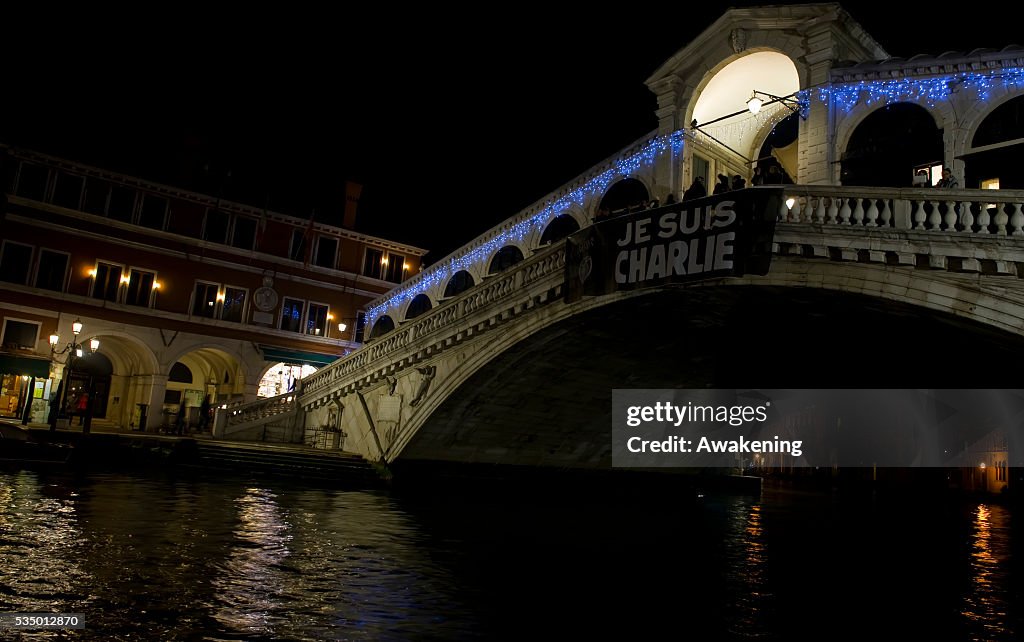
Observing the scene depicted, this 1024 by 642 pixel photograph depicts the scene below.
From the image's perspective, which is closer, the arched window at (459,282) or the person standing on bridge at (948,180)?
the person standing on bridge at (948,180)

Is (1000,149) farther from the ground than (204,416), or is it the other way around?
(1000,149)

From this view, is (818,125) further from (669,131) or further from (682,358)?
(682,358)

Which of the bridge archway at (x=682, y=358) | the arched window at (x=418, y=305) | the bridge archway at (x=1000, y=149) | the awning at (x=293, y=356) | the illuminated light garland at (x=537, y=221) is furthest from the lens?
the awning at (x=293, y=356)

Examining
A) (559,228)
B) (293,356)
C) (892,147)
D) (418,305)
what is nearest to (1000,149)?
(892,147)

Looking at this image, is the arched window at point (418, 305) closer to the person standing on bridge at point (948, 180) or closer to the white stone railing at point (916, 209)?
the white stone railing at point (916, 209)

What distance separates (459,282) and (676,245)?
15.1 metres

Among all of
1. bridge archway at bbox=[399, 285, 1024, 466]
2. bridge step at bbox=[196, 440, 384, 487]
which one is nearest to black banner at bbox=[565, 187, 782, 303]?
bridge archway at bbox=[399, 285, 1024, 466]

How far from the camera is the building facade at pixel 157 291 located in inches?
1064

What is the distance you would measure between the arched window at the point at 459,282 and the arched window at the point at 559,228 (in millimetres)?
5098

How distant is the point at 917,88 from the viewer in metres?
13.7

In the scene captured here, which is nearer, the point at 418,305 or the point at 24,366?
the point at 24,366

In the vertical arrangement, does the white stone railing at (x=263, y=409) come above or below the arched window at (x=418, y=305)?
below

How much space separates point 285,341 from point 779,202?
2509 cm

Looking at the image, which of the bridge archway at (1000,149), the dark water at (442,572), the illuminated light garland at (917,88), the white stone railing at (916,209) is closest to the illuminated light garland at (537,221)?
the illuminated light garland at (917,88)
